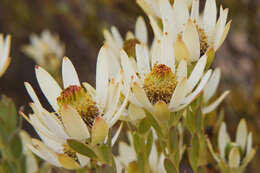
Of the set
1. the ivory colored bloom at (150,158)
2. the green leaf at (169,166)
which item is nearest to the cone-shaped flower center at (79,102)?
the green leaf at (169,166)

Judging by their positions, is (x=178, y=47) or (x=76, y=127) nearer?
(x=76, y=127)

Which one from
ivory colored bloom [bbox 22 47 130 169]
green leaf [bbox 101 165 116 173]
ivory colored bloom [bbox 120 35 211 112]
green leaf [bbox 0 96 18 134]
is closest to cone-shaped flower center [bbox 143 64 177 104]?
ivory colored bloom [bbox 120 35 211 112]

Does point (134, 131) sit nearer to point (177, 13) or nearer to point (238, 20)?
point (177, 13)

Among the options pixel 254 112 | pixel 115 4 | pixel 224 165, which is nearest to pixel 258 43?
pixel 254 112

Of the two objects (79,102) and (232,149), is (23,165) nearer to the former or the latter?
(79,102)

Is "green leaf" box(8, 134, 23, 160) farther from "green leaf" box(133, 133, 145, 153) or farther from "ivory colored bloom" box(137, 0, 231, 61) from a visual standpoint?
"ivory colored bloom" box(137, 0, 231, 61)

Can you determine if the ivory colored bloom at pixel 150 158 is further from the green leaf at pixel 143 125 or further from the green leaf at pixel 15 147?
the green leaf at pixel 15 147
